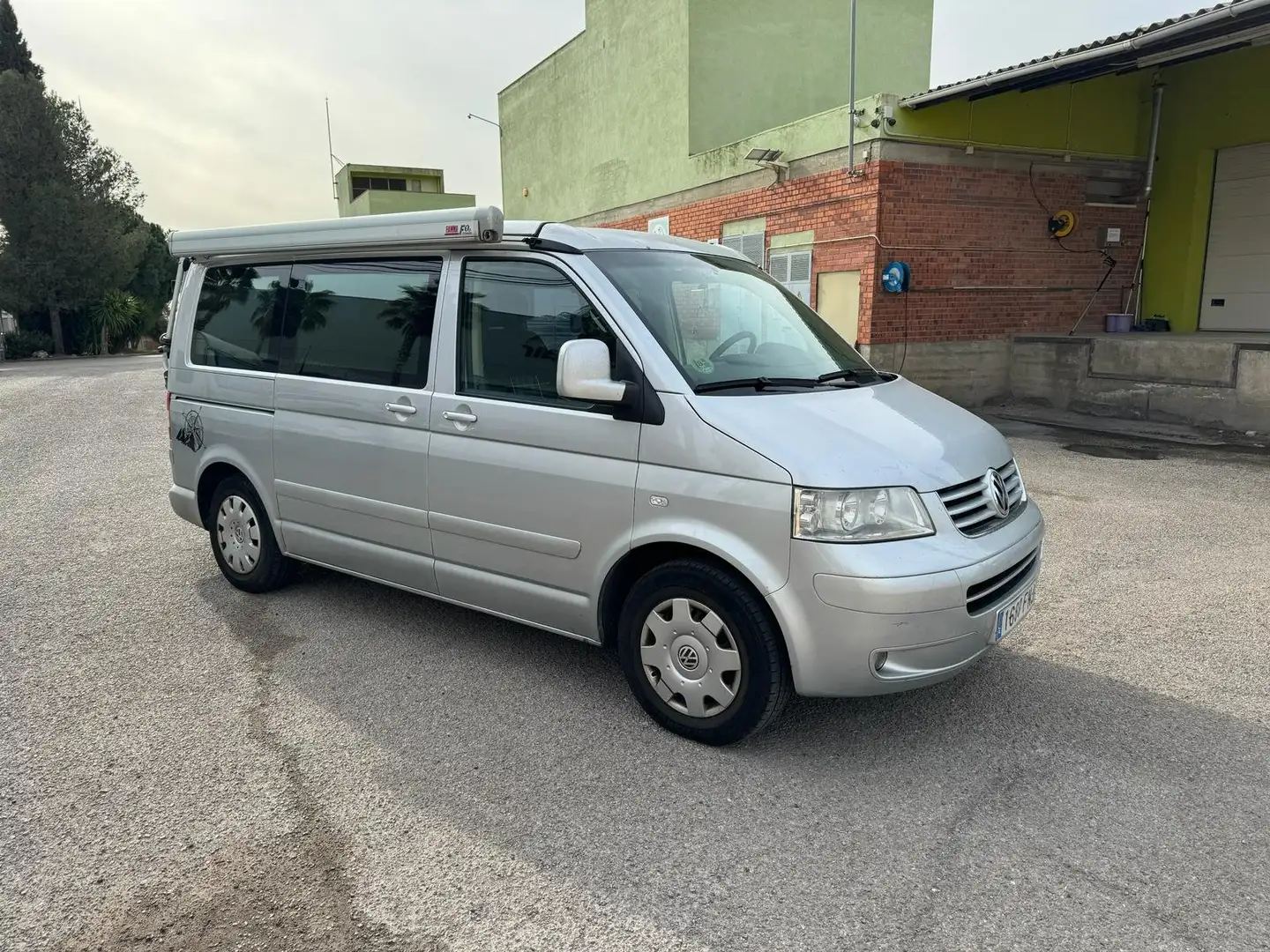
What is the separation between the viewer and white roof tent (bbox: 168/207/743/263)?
3.87 meters

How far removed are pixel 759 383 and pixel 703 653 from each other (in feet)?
3.58

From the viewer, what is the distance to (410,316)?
4.27 meters

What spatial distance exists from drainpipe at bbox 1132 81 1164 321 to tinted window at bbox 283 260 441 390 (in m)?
12.9

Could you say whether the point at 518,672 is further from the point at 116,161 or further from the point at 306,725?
the point at 116,161

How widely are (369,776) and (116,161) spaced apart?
1561 inches

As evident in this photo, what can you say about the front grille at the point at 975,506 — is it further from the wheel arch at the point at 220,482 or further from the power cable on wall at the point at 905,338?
the power cable on wall at the point at 905,338

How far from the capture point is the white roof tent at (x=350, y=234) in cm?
388

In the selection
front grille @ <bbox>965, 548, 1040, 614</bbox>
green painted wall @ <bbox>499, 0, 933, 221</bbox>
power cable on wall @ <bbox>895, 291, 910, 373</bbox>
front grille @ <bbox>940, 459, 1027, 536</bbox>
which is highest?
green painted wall @ <bbox>499, 0, 933, 221</bbox>

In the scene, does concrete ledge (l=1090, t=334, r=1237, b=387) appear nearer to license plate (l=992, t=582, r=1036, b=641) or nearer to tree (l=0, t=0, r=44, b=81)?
license plate (l=992, t=582, r=1036, b=641)

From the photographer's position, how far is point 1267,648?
173 inches

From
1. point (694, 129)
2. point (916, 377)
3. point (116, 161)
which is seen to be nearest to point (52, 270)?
point (116, 161)

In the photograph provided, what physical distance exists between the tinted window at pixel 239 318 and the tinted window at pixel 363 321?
16 cm

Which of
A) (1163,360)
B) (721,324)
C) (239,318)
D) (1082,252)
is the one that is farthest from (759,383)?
(1082,252)

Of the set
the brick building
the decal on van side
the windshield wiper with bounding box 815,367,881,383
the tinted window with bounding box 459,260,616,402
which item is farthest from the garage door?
the decal on van side
